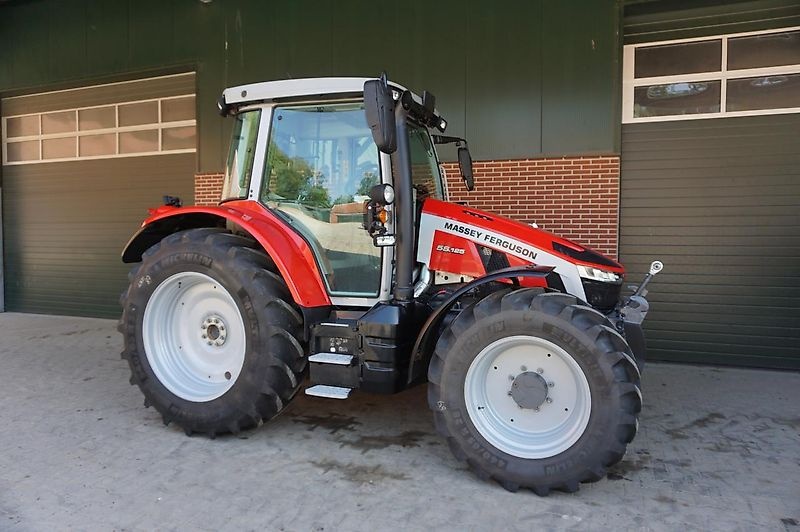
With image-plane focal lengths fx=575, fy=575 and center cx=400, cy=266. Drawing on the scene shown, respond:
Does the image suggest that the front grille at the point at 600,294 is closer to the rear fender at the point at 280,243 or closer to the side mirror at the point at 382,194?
the side mirror at the point at 382,194

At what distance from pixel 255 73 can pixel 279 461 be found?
6.28 m

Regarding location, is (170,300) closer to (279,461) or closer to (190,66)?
(279,461)

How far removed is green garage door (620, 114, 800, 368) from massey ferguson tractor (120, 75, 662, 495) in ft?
10.2

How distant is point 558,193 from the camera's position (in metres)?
7.04

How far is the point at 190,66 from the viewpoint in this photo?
8836mm

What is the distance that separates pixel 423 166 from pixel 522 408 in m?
1.96

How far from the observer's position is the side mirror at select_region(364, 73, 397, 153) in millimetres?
3338

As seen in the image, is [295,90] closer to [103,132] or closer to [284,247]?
[284,247]

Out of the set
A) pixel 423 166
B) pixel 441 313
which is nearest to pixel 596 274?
pixel 441 313

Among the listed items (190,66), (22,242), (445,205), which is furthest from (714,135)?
(22,242)

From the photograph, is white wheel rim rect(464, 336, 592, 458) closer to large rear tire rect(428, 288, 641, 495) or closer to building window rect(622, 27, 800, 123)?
large rear tire rect(428, 288, 641, 495)

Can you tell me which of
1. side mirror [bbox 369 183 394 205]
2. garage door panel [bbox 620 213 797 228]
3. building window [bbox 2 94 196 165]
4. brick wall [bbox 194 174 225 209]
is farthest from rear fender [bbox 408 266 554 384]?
building window [bbox 2 94 196 165]

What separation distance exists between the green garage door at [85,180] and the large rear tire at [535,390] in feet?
23.4

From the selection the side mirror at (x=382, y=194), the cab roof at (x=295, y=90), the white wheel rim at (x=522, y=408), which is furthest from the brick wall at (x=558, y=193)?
the white wheel rim at (x=522, y=408)
